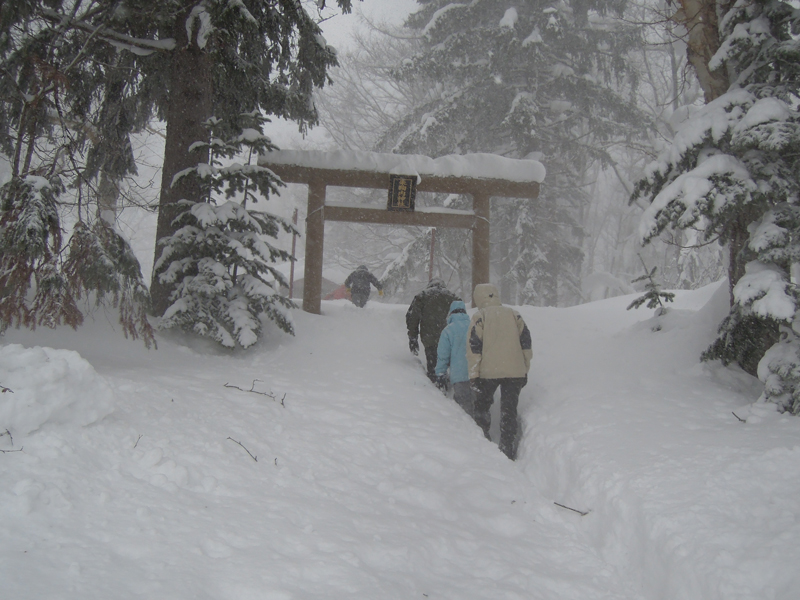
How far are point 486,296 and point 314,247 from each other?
4.82 metres

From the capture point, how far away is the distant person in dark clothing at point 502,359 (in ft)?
17.3

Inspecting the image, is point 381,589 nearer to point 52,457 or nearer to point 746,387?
point 52,457

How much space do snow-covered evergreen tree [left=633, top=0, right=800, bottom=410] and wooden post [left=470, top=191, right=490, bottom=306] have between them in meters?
5.04

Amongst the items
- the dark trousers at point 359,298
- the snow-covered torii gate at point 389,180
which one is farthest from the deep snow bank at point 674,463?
the dark trousers at point 359,298

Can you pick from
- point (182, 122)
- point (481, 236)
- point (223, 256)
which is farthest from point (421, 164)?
point (223, 256)

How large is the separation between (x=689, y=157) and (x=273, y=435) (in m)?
4.50

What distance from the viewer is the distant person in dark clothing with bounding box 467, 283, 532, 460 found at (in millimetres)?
5277

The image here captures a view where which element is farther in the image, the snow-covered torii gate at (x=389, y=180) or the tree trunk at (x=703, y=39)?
the snow-covered torii gate at (x=389, y=180)

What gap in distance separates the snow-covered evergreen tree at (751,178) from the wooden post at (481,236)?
5041mm

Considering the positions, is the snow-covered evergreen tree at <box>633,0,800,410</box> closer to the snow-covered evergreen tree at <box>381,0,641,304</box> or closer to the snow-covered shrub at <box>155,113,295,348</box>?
the snow-covered shrub at <box>155,113,295,348</box>

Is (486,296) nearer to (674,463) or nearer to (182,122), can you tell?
(674,463)

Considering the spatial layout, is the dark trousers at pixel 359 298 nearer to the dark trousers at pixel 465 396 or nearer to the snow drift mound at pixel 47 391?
the dark trousers at pixel 465 396

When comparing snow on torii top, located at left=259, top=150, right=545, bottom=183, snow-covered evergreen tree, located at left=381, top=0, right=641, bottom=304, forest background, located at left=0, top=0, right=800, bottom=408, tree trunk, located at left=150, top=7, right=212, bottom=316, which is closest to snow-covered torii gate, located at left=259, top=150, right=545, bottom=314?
snow on torii top, located at left=259, top=150, right=545, bottom=183

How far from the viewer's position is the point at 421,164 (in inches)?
380
